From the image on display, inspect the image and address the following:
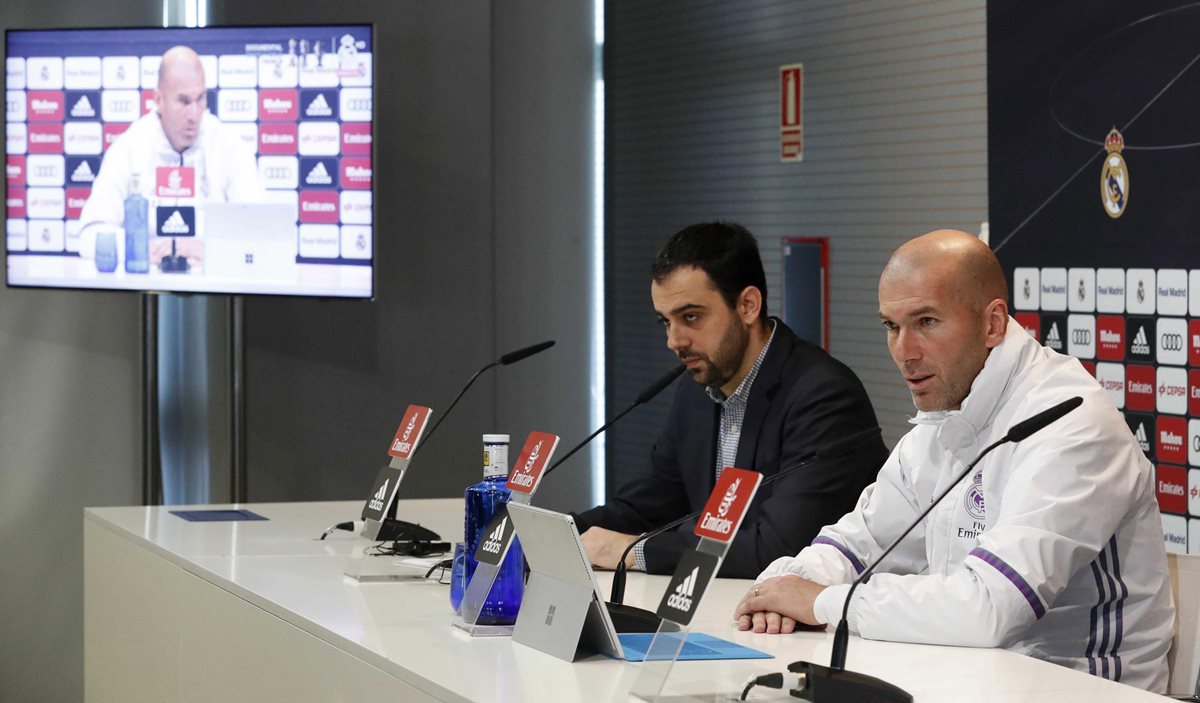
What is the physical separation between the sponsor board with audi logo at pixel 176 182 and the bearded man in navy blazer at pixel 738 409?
6.37ft

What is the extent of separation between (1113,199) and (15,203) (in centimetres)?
319

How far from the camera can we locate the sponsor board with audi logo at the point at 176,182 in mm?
4453

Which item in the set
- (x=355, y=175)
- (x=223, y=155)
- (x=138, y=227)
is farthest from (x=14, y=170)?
(x=355, y=175)

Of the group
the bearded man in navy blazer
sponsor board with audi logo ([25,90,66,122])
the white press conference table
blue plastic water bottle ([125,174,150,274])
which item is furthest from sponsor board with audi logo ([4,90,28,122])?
the bearded man in navy blazer

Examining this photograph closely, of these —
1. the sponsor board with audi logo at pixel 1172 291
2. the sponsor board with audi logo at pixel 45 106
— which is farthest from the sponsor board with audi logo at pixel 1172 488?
the sponsor board with audi logo at pixel 45 106

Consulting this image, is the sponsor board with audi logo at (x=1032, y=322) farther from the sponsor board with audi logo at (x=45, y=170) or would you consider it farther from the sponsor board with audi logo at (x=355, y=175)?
the sponsor board with audi logo at (x=45, y=170)

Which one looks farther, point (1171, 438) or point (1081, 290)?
point (1081, 290)

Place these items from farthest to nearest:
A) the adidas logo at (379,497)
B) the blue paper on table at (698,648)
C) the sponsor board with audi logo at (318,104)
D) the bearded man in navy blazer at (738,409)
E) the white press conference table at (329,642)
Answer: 1. the sponsor board with audi logo at (318,104)
2. the bearded man in navy blazer at (738,409)
3. the adidas logo at (379,497)
4. the blue paper on table at (698,648)
5. the white press conference table at (329,642)

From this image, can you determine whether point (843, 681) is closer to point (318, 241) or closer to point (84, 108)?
point (318, 241)

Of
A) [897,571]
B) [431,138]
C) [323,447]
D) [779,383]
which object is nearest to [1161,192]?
[779,383]

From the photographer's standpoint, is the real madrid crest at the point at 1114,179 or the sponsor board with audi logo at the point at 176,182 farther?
the sponsor board with audi logo at the point at 176,182

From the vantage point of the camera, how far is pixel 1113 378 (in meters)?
3.37

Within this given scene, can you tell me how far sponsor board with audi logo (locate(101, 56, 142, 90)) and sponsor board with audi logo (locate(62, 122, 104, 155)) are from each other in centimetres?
14

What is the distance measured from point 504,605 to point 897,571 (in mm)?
712
